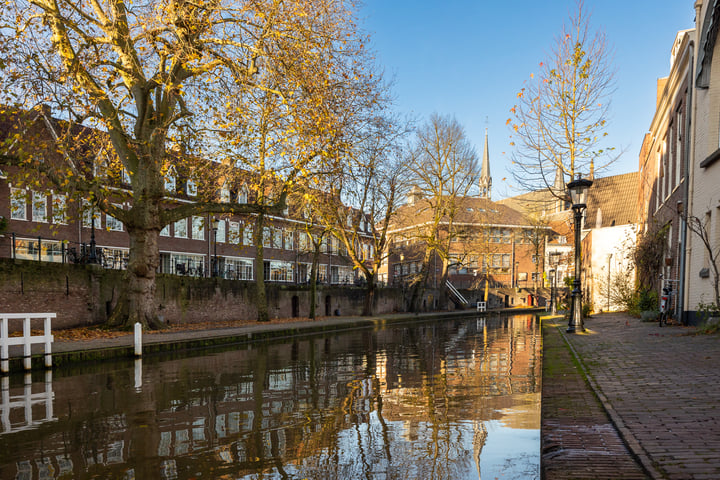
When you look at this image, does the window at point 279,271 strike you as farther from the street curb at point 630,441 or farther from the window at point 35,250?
the street curb at point 630,441

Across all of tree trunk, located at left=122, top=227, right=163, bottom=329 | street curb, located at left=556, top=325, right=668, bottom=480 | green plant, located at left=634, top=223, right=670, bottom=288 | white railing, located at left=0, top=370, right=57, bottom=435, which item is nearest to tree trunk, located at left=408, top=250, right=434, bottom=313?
green plant, located at left=634, top=223, right=670, bottom=288

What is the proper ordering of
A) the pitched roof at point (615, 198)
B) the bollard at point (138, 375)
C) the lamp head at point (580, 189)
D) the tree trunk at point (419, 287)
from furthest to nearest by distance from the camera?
the pitched roof at point (615, 198), the tree trunk at point (419, 287), the lamp head at point (580, 189), the bollard at point (138, 375)

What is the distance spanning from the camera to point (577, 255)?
14727mm

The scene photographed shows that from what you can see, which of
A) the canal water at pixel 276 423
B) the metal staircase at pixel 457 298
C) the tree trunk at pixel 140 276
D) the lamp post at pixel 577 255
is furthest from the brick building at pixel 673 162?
the metal staircase at pixel 457 298

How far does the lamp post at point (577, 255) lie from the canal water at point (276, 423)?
5.08 metres

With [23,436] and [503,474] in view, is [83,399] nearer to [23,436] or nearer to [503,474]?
[23,436]

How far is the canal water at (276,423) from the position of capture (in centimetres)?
418

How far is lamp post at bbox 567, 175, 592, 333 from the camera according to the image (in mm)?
14492

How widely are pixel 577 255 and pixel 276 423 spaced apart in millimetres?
11441

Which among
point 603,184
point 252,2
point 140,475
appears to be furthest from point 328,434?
point 603,184

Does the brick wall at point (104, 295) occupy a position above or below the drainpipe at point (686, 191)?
below

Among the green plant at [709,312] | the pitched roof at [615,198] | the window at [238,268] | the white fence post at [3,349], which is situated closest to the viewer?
the white fence post at [3,349]

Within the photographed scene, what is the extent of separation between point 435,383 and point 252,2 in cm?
1097

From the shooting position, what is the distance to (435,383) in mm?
8094
